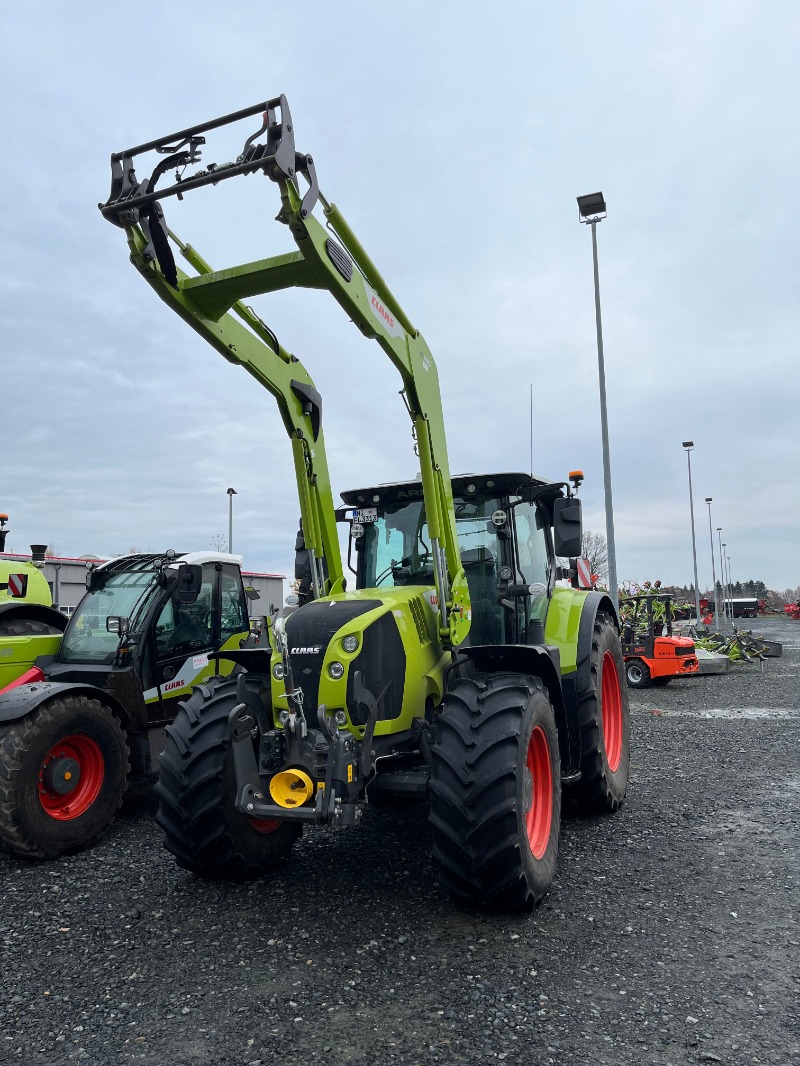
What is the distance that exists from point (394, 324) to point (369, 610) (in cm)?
181

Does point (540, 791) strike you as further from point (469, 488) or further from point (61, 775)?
point (61, 775)

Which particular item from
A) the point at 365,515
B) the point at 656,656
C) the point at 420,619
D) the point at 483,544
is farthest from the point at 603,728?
the point at 656,656

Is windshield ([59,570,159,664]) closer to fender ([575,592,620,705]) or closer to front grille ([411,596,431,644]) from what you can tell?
front grille ([411,596,431,644])

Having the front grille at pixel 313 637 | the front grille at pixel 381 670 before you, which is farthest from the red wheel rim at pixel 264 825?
the front grille at pixel 381 670

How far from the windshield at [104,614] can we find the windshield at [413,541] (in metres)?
2.42

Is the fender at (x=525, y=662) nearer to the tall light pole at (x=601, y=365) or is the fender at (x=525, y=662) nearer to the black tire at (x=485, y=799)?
the black tire at (x=485, y=799)

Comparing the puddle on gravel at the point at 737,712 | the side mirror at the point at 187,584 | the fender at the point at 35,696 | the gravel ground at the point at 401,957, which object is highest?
the side mirror at the point at 187,584

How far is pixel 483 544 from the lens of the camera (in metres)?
5.90

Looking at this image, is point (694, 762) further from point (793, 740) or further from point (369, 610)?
point (369, 610)

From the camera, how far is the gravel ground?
317 cm

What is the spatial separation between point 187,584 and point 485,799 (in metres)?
4.13

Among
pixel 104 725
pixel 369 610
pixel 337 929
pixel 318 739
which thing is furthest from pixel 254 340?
pixel 337 929

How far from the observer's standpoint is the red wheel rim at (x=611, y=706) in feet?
23.1

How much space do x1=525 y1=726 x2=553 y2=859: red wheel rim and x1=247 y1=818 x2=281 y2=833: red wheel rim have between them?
1537 mm
